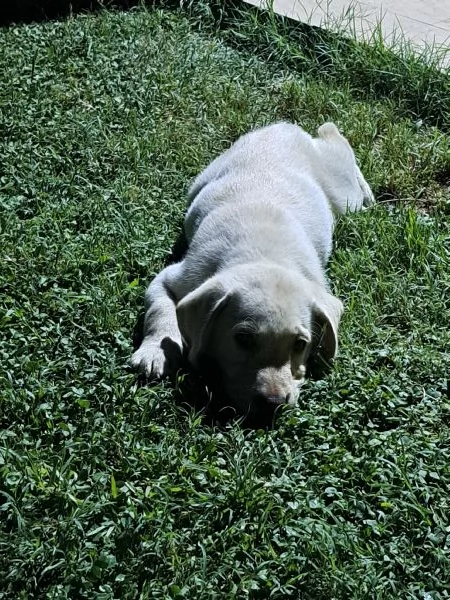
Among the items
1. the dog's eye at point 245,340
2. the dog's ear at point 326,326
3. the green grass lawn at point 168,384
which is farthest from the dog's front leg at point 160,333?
the dog's ear at point 326,326

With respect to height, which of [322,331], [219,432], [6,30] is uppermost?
[322,331]

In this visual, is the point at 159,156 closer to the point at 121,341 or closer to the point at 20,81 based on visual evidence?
the point at 20,81

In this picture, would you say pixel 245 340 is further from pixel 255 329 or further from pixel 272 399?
pixel 272 399

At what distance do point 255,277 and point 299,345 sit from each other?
0.41m

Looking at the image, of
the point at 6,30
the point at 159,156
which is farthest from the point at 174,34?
the point at 159,156

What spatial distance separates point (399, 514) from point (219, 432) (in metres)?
0.97

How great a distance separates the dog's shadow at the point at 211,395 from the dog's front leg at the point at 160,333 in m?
0.03

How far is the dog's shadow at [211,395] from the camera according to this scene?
17.1 ft

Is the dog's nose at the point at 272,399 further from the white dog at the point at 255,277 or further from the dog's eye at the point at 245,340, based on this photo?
the dog's eye at the point at 245,340

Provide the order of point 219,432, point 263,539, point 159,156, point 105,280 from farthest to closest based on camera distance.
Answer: point 159,156 < point 105,280 < point 219,432 < point 263,539

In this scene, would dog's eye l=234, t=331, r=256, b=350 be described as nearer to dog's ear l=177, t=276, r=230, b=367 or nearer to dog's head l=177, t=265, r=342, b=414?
dog's head l=177, t=265, r=342, b=414

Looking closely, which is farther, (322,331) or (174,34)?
(174,34)

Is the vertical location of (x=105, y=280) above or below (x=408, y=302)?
below

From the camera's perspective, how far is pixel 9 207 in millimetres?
7109
